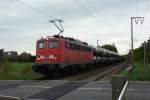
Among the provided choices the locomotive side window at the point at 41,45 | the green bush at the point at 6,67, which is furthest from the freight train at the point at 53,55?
the green bush at the point at 6,67

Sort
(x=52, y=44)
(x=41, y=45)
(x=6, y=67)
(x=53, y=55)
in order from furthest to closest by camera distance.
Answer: (x=6, y=67), (x=41, y=45), (x=52, y=44), (x=53, y=55)

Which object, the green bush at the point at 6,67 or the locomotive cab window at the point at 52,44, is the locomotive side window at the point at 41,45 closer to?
the locomotive cab window at the point at 52,44

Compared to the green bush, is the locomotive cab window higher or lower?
higher

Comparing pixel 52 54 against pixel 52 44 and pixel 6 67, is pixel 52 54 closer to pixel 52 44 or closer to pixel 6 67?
pixel 52 44

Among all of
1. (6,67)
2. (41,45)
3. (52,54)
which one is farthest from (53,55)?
(6,67)

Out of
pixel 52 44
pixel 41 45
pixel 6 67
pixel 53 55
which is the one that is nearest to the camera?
pixel 53 55

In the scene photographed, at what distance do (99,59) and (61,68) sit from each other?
27004mm

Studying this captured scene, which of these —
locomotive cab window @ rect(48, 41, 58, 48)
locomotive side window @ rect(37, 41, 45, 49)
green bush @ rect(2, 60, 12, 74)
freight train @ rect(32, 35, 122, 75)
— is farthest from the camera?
green bush @ rect(2, 60, 12, 74)

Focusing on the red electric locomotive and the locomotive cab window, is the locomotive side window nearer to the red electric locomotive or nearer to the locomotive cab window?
the red electric locomotive

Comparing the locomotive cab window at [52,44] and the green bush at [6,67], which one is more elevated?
the locomotive cab window at [52,44]

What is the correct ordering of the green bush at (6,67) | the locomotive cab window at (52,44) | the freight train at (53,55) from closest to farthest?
the freight train at (53,55) < the locomotive cab window at (52,44) < the green bush at (6,67)

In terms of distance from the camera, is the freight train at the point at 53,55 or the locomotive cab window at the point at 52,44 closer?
the freight train at the point at 53,55

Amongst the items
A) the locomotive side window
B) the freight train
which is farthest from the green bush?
the locomotive side window

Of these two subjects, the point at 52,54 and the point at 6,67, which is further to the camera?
the point at 6,67
